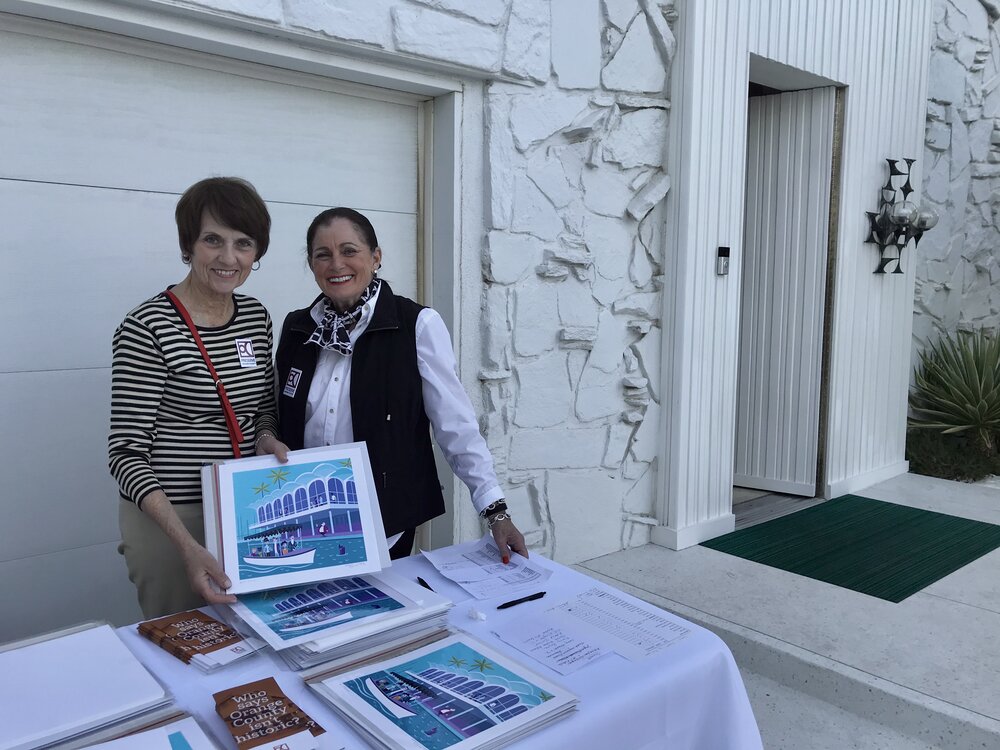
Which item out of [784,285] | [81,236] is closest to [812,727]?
[81,236]

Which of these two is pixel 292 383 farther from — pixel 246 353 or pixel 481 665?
pixel 481 665

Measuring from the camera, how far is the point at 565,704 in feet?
3.88

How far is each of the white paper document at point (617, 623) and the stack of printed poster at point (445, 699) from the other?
0.60 ft

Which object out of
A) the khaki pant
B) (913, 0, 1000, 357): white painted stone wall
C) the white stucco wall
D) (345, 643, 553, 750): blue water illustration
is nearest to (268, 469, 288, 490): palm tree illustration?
the khaki pant

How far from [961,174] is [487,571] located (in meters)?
6.62

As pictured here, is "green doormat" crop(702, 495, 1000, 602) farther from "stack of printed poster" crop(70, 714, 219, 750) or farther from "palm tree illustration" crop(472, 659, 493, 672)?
"stack of printed poster" crop(70, 714, 219, 750)

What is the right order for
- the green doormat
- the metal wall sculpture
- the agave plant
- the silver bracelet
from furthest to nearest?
the agave plant < the metal wall sculpture < the green doormat < the silver bracelet

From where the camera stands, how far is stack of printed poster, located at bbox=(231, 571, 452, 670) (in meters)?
1.31

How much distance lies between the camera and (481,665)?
1.29m

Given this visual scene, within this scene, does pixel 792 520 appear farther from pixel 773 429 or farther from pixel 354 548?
pixel 354 548

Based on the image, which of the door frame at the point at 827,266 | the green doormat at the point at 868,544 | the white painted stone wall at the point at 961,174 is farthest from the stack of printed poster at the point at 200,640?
the white painted stone wall at the point at 961,174

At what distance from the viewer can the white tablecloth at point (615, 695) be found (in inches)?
46.6

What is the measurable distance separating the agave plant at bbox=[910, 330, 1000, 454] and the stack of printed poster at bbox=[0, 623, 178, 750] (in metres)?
6.18

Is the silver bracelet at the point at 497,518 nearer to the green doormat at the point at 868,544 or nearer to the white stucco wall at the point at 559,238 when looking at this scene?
the white stucco wall at the point at 559,238
